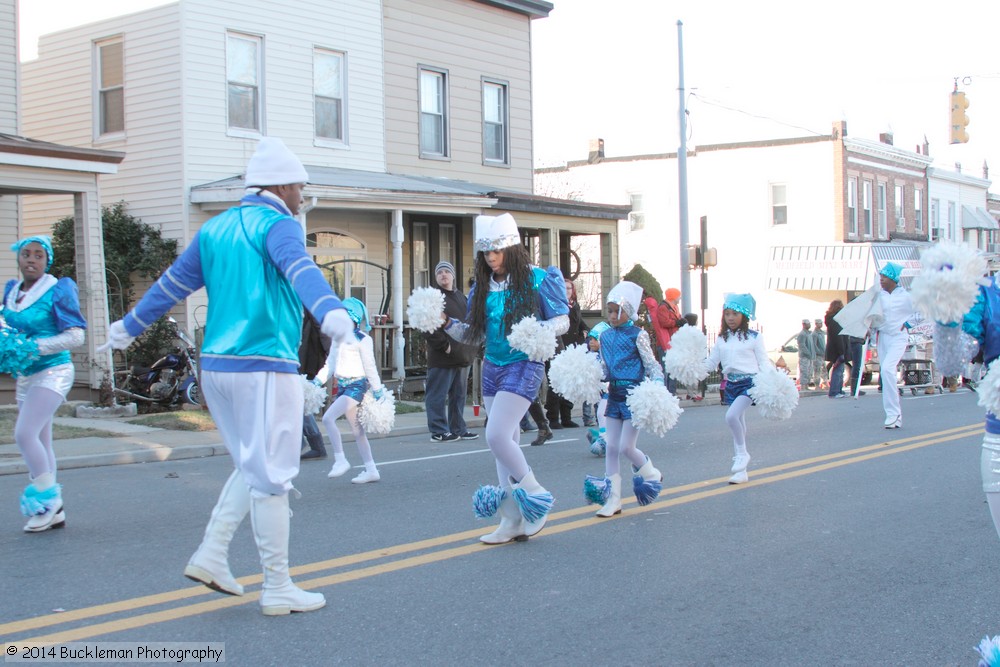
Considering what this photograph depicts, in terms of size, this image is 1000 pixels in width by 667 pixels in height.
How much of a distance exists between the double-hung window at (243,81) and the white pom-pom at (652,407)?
13.0 m

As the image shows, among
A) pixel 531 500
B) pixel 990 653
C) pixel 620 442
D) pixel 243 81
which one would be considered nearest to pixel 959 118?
pixel 243 81

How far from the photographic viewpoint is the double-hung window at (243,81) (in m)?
18.4

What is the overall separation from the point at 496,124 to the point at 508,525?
711 inches

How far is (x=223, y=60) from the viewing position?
1817cm

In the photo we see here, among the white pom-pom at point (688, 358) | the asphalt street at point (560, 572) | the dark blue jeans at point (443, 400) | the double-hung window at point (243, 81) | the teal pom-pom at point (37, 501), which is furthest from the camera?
the double-hung window at point (243, 81)

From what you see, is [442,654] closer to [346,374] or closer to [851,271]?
[346,374]

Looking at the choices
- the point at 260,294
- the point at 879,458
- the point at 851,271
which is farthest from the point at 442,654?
the point at 851,271

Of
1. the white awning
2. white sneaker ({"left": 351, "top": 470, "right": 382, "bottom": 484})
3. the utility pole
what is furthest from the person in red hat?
the white awning

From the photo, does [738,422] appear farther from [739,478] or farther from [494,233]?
[494,233]

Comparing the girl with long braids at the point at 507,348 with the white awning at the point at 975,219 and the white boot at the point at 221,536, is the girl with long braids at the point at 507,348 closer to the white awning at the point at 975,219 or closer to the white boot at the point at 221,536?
the white boot at the point at 221,536

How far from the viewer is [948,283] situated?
13.7 ft

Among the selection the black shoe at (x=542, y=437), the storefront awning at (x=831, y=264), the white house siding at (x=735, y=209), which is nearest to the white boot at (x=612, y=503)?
the black shoe at (x=542, y=437)

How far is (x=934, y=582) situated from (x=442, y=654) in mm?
2915

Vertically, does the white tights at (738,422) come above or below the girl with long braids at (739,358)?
A: below
